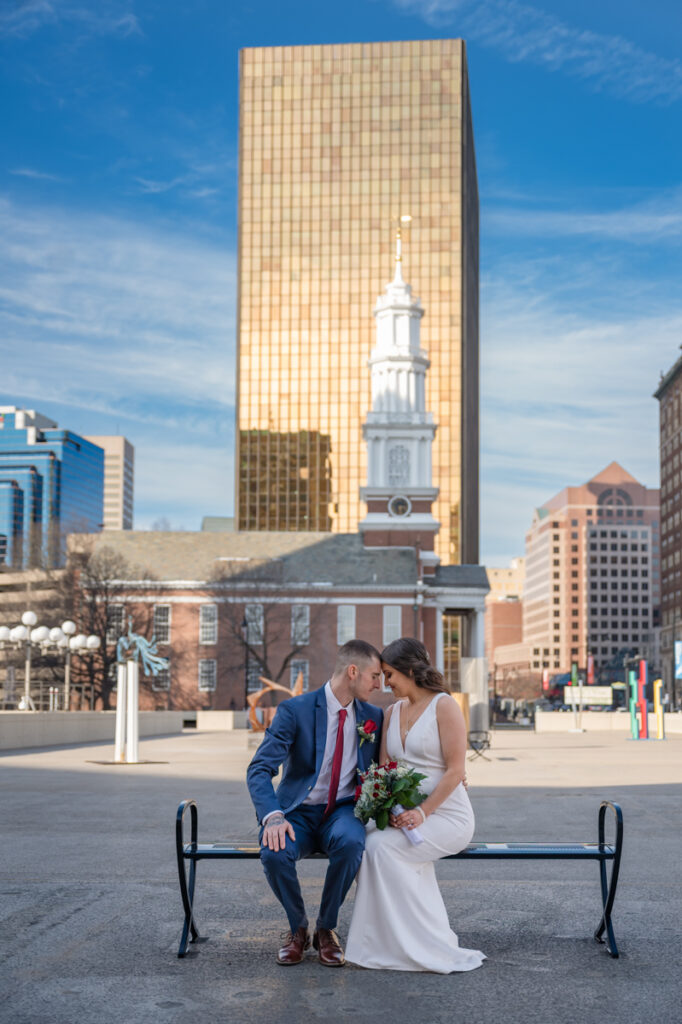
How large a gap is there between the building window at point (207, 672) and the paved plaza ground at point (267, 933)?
65.4 m

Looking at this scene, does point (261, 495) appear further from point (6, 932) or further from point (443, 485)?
point (6, 932)

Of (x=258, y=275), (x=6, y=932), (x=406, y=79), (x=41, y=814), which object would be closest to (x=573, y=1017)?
(x=6, y=932)

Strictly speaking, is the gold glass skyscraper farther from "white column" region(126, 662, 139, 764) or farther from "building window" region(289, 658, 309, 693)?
"white column" region(126, 662, 139, 764)

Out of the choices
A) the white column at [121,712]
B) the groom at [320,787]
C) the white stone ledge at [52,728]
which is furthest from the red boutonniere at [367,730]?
the white stone ledge at [52,728]

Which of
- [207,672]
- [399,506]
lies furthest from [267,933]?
[399,506]

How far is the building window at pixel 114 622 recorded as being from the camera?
7713 centimetres

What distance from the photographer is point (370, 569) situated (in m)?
81.8

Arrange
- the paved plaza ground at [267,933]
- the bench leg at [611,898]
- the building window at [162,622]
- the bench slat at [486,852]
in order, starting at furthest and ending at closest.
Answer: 1. the building window at [162,622]
2. the bench slat at [486,852]
3. the bench leg at [611,898]
4. the paved plaza ground at [267,933]

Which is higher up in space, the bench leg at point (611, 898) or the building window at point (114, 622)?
the building window at point (114, 622)

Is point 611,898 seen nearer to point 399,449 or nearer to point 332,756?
point 332,756

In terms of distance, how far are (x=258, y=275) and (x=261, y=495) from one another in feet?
80.0

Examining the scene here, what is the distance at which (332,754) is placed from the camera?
→ 7348 mm

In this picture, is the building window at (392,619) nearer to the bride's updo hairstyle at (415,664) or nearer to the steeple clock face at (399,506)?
the steeple clock face at (399,506)

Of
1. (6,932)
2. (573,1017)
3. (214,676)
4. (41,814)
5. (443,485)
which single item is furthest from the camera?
(443,485)
